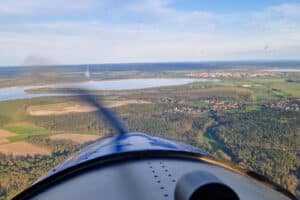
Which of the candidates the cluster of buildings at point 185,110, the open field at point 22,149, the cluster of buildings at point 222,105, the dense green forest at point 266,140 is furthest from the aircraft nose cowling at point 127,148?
the cluster of buildings at point 222,105

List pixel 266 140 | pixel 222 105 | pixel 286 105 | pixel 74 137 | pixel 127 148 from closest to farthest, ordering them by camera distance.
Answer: pixel 127 148
pixel 74 137
pixel 266 140
pixel 286 105
pixel 222 105

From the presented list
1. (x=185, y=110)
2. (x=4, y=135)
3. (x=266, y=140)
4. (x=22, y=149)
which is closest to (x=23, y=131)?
(x=4, y=135)

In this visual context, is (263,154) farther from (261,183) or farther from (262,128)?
(261,183)

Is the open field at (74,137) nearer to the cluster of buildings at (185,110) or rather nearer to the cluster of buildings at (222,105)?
the cluster of buildings at (185,110)

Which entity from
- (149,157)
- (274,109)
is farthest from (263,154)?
(149,157)

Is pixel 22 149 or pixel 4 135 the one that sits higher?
pixel 4 135

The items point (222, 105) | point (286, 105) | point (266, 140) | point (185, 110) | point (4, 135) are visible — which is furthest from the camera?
point (222, 105)

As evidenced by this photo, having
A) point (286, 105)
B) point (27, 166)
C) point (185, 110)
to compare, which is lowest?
point (27, 166)

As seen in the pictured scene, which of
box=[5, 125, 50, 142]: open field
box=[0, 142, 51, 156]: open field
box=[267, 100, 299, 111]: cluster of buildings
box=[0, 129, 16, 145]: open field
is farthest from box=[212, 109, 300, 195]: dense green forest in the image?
box=[0, 129, 16, 145]: open field

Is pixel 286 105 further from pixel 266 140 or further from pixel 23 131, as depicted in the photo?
pixel 23 131
